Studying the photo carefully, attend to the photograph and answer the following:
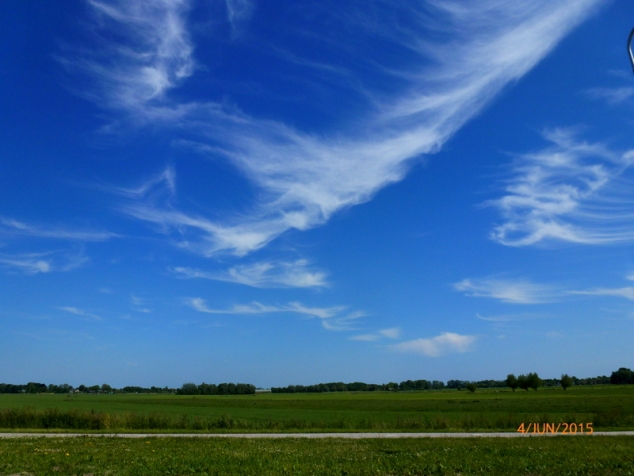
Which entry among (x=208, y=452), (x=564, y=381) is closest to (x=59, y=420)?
(x=208, y=452)

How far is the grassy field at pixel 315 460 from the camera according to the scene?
1442 cm

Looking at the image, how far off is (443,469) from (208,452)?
9636mm

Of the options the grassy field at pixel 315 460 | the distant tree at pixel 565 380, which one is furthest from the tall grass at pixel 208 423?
the distant tree at pixel 565 380

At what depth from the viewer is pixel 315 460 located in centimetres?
1691

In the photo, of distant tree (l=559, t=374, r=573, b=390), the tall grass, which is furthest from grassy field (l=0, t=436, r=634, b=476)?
distant tree (l=559, t=374, r=573, b=390)

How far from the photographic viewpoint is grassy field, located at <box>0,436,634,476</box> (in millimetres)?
14423

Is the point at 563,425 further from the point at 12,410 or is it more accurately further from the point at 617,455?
the point at 12,410

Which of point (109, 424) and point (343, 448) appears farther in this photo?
point (109, 424)

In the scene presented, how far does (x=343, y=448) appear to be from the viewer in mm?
21484
